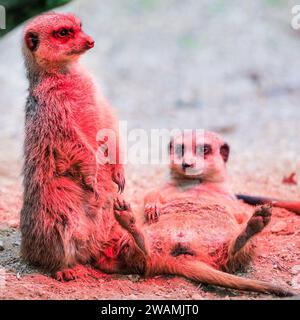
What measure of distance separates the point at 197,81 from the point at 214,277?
4.90m

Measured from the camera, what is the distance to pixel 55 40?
3.00m

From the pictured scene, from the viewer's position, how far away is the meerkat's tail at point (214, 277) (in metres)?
2.92

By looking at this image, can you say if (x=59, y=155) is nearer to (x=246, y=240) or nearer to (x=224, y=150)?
(x=246, y=240)

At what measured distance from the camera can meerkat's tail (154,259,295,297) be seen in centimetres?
292

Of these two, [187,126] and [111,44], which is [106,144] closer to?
[187,126]

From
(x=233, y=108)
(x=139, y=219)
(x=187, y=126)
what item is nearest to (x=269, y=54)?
(x=233, y=108)

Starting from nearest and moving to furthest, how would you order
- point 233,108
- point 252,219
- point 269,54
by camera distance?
point 252,219 < point 233,108 < point 269,54

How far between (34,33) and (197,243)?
1238 millimetres

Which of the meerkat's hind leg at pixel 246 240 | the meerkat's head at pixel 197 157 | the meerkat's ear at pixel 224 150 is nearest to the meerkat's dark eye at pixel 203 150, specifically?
the meerkat's head at pixel 197 157

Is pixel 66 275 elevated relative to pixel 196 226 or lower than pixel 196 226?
lower

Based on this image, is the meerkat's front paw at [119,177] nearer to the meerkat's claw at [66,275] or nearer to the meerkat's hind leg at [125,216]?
the meerkat's hind leg at [125,216]

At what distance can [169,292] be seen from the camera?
3.03m

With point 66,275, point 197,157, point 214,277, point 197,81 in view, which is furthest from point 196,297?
point 197,81

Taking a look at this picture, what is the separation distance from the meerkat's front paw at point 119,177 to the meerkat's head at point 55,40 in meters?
0.56
